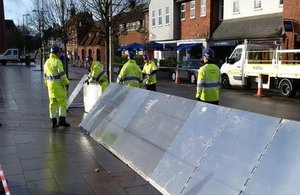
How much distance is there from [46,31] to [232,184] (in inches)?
1401

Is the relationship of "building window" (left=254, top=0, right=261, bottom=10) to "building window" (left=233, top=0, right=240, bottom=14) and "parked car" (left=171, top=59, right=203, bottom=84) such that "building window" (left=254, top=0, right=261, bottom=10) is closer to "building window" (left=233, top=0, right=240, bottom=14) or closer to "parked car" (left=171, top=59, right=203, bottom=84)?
"building window" (left=233, top=0, right=240, bottom=14)

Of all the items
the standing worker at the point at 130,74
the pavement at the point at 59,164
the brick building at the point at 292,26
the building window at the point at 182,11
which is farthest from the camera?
the building window at the point at 182,11

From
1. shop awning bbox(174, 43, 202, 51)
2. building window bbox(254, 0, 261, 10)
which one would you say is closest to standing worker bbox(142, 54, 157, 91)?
building window bbox(254, 0, 261, 10)

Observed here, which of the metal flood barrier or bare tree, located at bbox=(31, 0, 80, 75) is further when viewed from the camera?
bare tree, located at bbox=(31, 0, 80, 75)

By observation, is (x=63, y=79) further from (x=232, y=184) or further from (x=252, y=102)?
(x=252, y=102)

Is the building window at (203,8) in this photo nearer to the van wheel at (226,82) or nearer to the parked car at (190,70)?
the parked car at (190,70)

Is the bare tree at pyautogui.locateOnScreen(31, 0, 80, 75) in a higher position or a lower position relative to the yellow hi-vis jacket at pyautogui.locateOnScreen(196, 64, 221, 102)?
higher

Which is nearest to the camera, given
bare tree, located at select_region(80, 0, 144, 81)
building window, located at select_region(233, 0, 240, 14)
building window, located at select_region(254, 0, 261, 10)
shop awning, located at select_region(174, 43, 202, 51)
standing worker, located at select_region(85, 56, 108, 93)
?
standing worker, located at select_region(85, 56, 108, 93)

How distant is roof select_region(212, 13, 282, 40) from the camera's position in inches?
1017

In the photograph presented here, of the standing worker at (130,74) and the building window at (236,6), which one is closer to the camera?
the standing worker at (130,74)

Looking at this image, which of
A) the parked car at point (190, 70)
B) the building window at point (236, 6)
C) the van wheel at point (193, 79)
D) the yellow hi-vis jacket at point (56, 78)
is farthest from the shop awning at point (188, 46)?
the yellow hi-vis jacket at point (56, 78)

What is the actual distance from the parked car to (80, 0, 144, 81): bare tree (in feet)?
32.8

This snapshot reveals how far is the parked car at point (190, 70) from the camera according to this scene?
27.6 metres

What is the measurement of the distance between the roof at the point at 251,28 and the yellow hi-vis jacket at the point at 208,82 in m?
18.8
